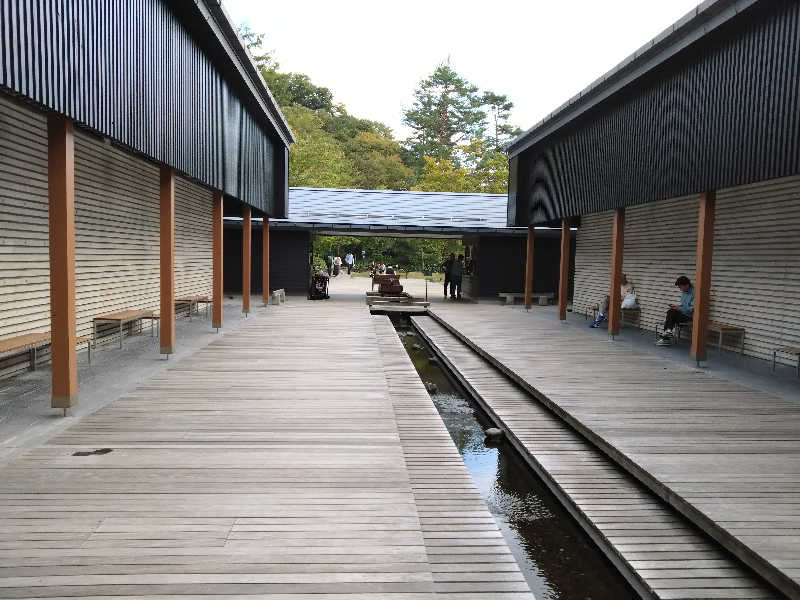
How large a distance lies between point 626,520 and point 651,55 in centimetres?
789

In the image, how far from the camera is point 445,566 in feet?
9.96

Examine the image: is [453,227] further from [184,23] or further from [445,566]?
[445,566]

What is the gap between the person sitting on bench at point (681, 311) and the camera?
9.98 m

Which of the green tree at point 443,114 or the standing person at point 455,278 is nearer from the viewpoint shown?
the standing person at point 455,278

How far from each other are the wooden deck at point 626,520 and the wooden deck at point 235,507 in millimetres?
806

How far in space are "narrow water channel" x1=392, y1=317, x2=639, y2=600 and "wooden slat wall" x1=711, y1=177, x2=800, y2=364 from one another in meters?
4.81

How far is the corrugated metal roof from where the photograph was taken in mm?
19438

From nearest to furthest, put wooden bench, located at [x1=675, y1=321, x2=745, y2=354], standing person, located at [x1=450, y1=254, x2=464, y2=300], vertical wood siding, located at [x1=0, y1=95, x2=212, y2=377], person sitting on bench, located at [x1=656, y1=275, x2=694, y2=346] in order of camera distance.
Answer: vertical wood siding, located at [x1=0, y1=95, x2=212, y2=377] → wooden bench, located at [x1=675, y1=321, x2=745, y2=354] → person sitting on bench, located at [x1=656, y1=275, x2=694, y2=346] → standing person, located at [x1=450, y1=254, x2=464, y2=300]

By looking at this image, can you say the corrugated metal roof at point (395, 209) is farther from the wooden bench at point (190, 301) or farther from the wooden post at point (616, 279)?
the wooden post at point (616, 279)

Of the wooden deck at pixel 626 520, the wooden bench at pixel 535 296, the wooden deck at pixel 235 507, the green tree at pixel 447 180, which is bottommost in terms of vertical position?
the wooden deck at pixel 626 520

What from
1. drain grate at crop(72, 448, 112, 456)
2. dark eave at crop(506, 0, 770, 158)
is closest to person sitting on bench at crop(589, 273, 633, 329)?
dark eave at crop(506, 0, 770, 158)

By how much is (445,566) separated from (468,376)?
19.0 ft

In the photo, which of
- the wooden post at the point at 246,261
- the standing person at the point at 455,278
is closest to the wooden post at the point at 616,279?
the wooden post at the point at 246,261

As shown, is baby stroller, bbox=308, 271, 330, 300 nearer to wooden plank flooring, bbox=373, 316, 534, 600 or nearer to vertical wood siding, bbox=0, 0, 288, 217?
vertical wood siding, bbox=0, 0, 288, 217
